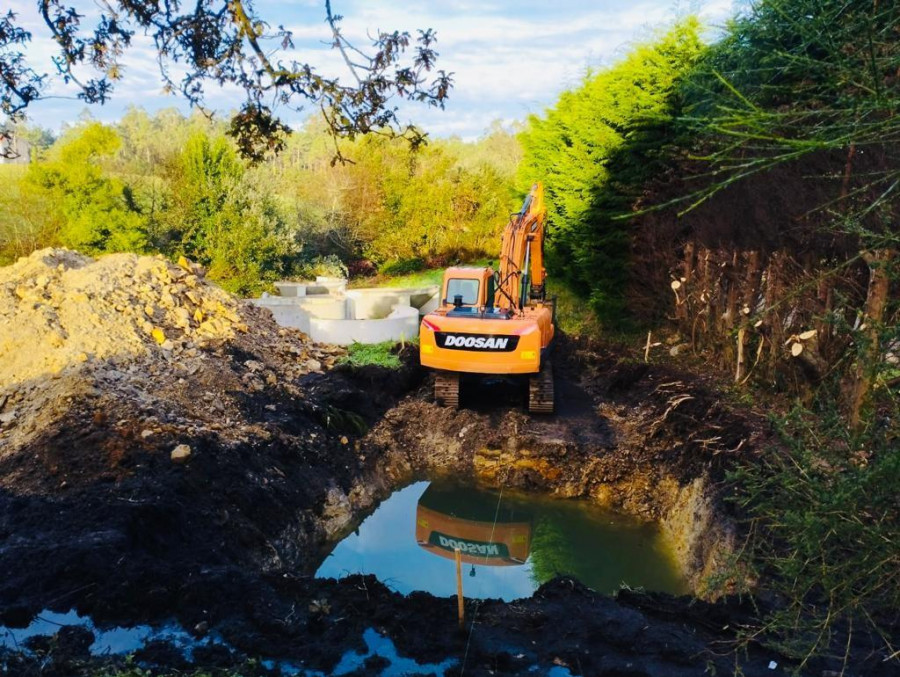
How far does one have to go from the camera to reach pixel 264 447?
8.48 m

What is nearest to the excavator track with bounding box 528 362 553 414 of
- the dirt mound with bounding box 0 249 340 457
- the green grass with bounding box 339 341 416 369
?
the green grass with bounding box 339 341 416 369

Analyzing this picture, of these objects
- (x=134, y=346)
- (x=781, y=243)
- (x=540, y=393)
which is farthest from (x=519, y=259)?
(x=134, y=346)

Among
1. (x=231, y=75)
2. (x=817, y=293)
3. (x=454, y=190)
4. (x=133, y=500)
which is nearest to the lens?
(x=231, y=75)

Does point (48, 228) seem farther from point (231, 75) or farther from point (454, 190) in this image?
point (231, 75)

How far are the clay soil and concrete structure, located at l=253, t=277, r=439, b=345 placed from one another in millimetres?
968

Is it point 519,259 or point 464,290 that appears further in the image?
A: point 519,259

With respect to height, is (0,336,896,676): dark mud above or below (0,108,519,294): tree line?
below

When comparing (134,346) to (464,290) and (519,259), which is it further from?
(519,259)

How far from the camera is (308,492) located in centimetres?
835

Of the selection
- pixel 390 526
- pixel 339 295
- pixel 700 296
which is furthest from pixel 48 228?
pixel 700 296

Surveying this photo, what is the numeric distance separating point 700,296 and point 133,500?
28.1 feet

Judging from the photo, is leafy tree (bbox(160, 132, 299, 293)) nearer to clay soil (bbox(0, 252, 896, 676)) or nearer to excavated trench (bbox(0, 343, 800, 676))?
clay soil (bbox(0, 252, 896, 676))

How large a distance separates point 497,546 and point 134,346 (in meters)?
5.38

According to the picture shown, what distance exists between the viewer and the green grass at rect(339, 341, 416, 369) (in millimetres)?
12289
